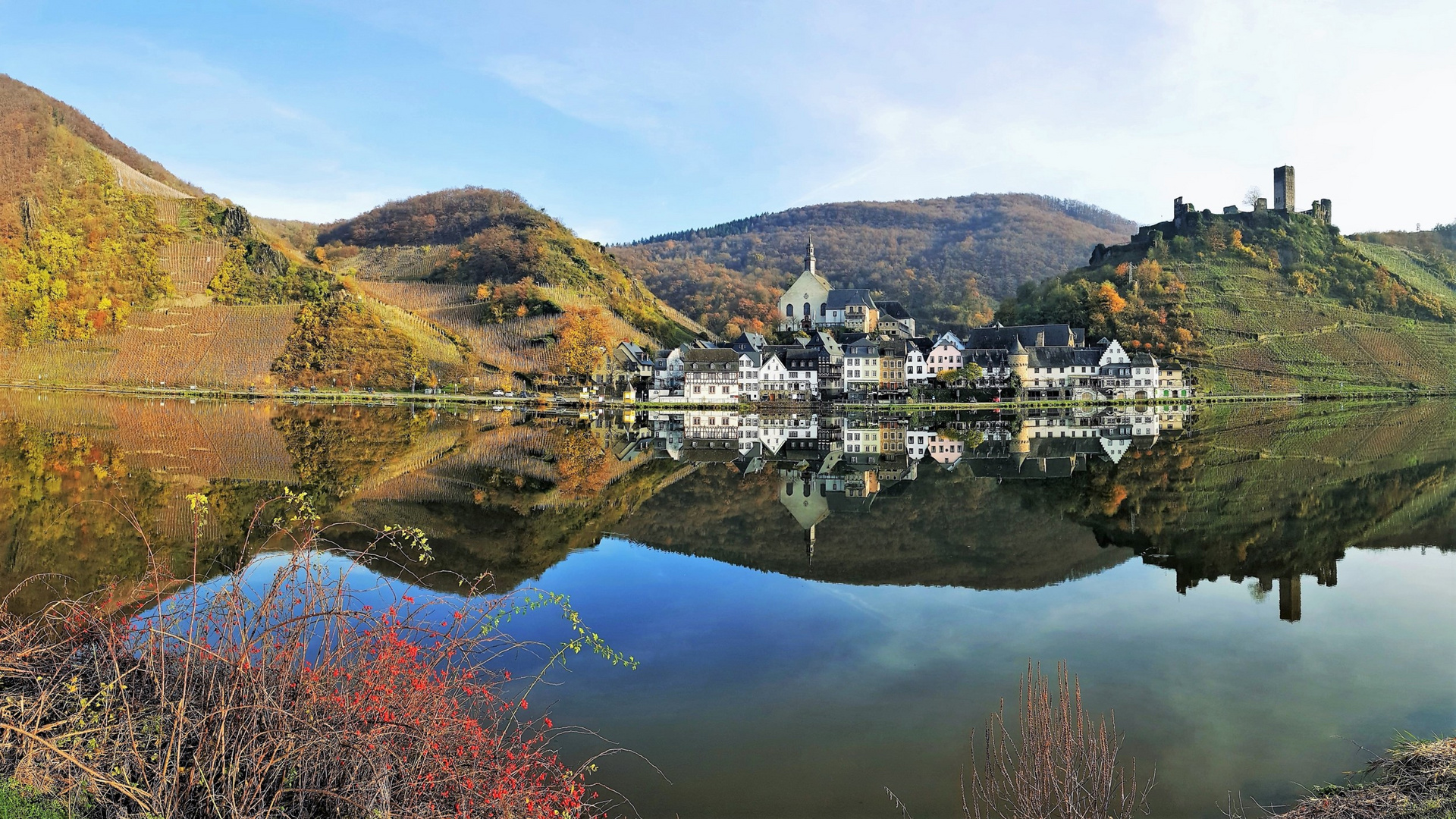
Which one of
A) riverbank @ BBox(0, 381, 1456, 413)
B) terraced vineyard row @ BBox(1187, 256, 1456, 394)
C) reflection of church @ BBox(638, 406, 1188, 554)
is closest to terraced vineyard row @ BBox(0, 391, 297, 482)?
riverbank @ BBox(0, 381, 1456, 413)

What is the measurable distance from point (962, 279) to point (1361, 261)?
2141 inches

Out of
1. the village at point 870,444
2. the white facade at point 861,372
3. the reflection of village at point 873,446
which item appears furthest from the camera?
the white facade at point 861,372

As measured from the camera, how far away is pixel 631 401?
72.4m

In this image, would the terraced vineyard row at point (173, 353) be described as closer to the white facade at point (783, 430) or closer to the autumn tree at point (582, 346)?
the autumn tree at point (582, 346)

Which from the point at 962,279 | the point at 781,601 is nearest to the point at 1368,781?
the point at 781,601

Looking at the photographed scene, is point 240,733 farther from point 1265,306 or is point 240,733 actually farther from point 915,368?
point 1265,306

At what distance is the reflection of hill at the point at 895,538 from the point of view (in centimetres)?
1338

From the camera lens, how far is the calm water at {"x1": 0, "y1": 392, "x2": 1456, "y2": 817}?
23.4 feet

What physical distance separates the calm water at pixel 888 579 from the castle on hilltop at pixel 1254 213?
2947 inches

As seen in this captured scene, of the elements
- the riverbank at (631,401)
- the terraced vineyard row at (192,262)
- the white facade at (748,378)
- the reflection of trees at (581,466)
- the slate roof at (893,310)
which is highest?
the terraced vineyard row at (192,262)

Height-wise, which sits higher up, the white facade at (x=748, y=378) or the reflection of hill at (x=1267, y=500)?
the white facade at (x=748, y=378)

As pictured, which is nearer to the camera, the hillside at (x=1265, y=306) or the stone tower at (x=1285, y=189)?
the hillside at (x=1265, y=306)

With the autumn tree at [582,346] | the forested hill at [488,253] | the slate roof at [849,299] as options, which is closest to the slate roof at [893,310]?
the slate roof at [849,299]

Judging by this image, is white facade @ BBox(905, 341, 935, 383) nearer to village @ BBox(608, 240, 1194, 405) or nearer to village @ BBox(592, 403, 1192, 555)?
village @ BBox(608, 240, 1194, 405)
